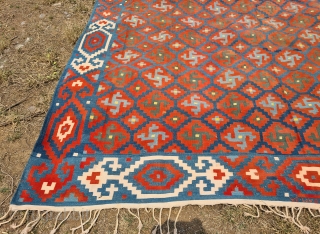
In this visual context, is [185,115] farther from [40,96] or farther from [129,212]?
[40,96]

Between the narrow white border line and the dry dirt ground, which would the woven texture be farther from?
the dry dirt ground

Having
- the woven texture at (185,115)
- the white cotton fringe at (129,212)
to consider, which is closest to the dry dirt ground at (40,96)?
the white cotton fringe at (129,212)

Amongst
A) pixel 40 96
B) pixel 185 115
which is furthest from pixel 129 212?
pixel 40 96

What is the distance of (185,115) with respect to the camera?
330 centimetres

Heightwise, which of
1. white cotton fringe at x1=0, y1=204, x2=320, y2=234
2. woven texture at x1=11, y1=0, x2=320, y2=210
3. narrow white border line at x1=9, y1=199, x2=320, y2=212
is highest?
woven texture at x1=11, y1=0, x2=320, y2=210

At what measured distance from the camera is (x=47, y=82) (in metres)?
3.79

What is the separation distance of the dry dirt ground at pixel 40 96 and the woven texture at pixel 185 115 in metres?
0.14

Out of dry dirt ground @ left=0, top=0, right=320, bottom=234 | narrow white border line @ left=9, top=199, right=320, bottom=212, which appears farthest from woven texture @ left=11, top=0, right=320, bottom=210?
dry dirt ground @ left=0, top=0, right=320, bottom=234

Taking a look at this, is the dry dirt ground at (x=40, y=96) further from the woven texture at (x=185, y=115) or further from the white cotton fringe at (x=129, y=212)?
the woven texture at (x=185, y=115)

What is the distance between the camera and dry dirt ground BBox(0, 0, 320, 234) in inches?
99.1

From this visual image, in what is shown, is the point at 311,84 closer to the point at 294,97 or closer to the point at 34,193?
the point at 294,97

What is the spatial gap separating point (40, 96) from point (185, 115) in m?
1.90

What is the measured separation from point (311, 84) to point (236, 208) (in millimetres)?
2001

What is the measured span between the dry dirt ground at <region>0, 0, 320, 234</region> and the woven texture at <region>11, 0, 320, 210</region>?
139 millimetres
